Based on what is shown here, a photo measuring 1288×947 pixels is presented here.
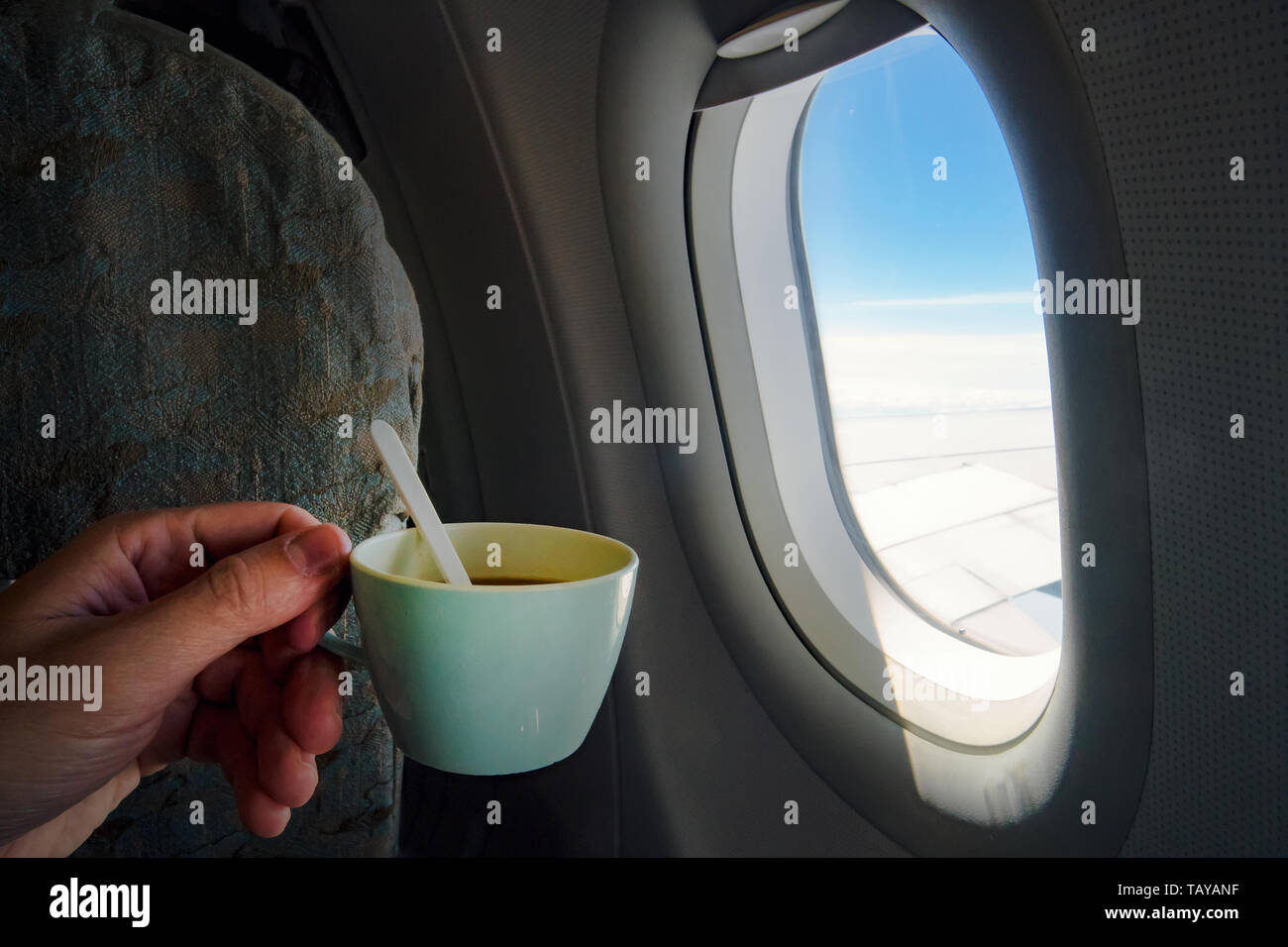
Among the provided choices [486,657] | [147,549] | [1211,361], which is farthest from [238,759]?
[1211,361]

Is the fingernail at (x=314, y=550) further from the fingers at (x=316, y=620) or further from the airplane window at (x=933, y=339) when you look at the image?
the airplane window at (x=933, y=339)

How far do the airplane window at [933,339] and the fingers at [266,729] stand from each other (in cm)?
63

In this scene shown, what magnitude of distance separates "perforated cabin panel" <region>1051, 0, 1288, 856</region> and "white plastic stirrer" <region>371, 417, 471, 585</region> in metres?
0.46

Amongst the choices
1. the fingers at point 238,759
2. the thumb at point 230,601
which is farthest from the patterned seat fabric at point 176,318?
the thumb at point 230,601

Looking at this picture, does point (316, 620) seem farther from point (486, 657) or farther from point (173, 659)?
point (486, 657)

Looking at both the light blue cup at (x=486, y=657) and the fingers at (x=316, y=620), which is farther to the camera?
the fingers at (x=316, y=620)

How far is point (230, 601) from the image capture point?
0.46 m

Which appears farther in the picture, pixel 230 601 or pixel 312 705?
pixel 312 705

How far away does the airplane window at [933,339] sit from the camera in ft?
2.40

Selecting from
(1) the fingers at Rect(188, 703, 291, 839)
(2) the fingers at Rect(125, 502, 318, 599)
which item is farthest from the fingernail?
(1) the fingers at Rect(188, 703, 291, 839)

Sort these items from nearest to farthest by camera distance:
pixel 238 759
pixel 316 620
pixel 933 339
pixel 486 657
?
1. pixel 486 657
2. pixel 316 620
3. pixel 238 759
4. pixel 933 339

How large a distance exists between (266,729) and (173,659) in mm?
173

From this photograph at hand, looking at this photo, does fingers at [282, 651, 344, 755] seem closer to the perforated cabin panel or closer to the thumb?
the thumb
